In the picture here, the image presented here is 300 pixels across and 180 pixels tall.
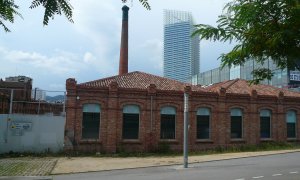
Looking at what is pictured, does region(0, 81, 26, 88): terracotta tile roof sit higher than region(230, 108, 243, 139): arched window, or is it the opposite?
region(0, 81, 26, 88): terracotta tile roof

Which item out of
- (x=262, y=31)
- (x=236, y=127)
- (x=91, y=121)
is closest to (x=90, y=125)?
(x=91, y=121)

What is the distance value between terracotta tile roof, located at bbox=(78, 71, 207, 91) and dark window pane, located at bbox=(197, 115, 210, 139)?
Answer: 2.64m

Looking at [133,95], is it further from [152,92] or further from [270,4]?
[270,4]

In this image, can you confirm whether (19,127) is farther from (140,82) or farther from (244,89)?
(244,89)

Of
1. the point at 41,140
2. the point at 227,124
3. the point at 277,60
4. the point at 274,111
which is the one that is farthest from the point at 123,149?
the point at 277,60

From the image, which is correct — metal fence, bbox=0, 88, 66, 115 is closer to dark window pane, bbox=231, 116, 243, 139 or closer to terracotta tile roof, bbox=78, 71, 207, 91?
terracotta tile roof, bbox=78, 71, 207, 91

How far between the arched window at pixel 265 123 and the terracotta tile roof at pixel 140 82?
665 cm

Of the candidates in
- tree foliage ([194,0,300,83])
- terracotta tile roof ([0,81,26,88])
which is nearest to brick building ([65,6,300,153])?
terracotta tile roof ([0,81,26,88])

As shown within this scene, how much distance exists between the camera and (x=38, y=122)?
28391mm

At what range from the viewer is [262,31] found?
601 centimetres

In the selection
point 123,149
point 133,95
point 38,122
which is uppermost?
point 133,95

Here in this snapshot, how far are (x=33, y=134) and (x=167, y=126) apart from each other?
34.0 feet

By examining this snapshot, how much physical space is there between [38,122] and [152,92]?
8862 mm

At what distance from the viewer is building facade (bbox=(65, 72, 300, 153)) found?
2917 centimetres
